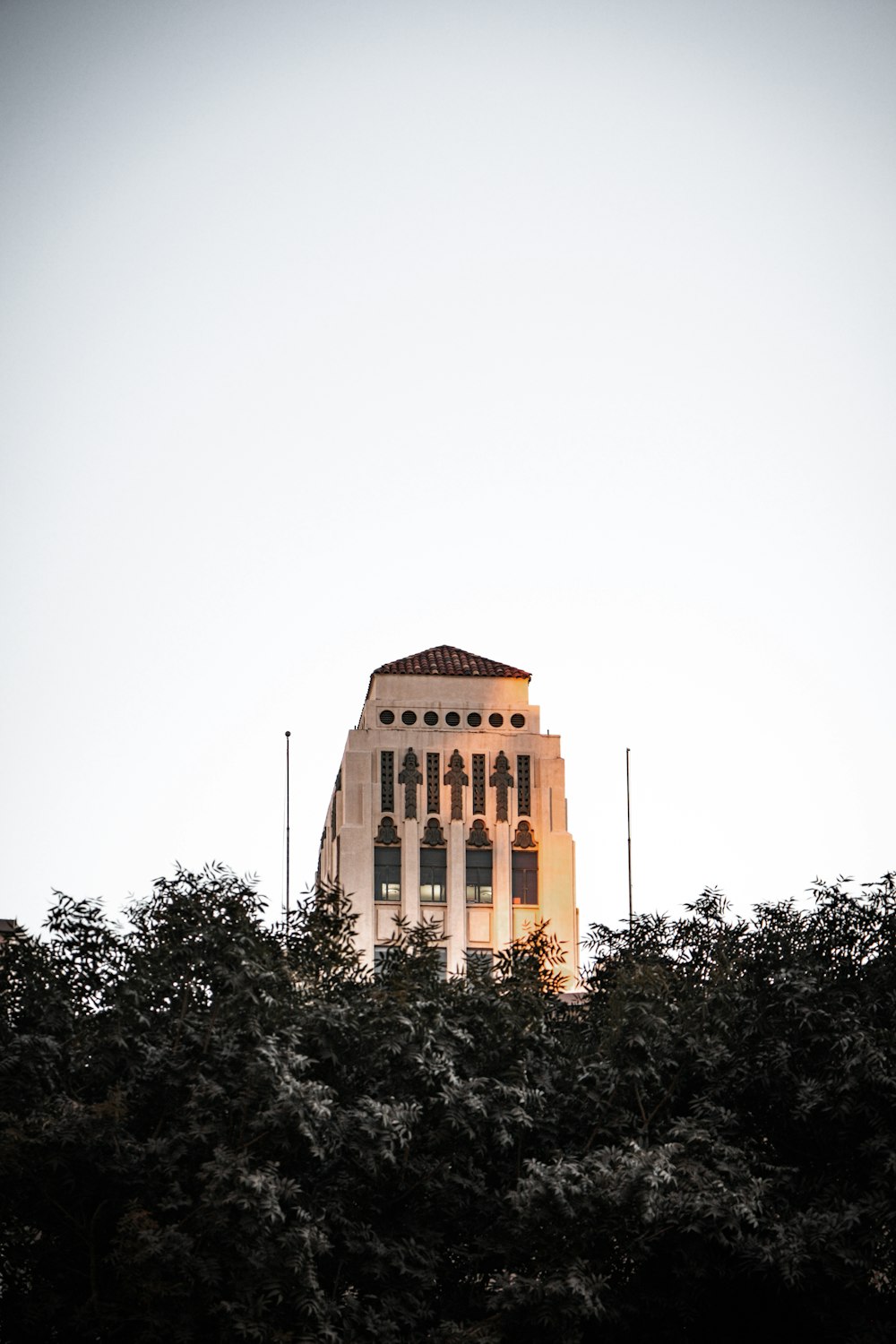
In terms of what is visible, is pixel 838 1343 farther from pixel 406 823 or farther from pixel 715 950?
pixel 406 823

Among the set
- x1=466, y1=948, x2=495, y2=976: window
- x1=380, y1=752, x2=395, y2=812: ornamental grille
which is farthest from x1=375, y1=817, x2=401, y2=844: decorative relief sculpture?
x1=466, y1=948, x2=495, y2=976: window

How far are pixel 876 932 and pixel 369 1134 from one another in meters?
8.16

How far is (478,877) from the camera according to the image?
276 feet

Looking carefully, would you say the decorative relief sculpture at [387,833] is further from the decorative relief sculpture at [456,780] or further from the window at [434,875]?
the decorative relief sculpture at [456,780]

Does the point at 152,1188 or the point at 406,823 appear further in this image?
the point at 406,823

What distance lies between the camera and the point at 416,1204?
967 inches

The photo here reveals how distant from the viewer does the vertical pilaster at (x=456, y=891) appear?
272 ft

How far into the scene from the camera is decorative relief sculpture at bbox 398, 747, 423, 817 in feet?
276

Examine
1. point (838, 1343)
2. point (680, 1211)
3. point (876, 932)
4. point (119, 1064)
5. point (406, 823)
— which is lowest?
point (838, 1343)

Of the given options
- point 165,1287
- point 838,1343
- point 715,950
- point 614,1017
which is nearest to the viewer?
point 165,1287

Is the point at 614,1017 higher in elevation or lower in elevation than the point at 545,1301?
higher

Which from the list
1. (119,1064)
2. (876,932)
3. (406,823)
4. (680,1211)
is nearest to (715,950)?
(876,932)

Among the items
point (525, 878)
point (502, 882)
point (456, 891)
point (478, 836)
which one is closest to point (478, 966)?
point (456, 891)

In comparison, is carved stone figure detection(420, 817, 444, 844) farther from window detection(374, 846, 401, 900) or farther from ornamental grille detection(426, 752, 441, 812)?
window detection(374, 846, 401, 900)
